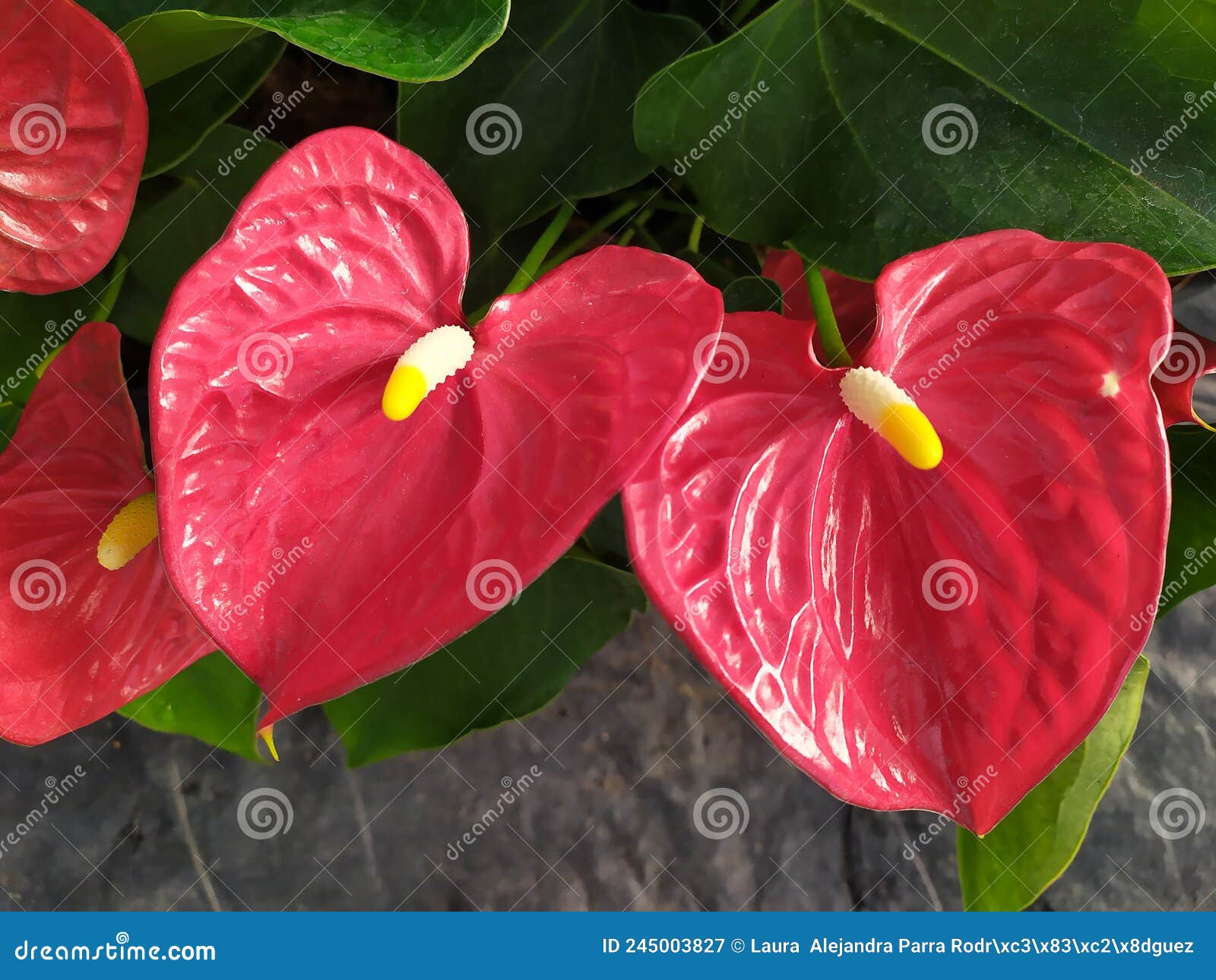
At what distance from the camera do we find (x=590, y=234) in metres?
0.76

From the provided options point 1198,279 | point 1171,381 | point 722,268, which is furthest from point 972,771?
point 1198,279

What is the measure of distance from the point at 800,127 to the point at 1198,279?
57cm

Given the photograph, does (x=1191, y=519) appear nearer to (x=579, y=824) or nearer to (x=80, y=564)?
(x=579, y=824)

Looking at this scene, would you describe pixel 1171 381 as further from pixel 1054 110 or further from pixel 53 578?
pixel 53 578

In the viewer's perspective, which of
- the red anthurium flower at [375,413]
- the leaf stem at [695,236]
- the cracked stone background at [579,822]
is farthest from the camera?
the cracked stone background at [579,822]

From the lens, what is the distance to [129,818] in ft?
3.22

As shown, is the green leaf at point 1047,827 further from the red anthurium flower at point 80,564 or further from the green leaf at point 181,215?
the green leaf at point 181,215

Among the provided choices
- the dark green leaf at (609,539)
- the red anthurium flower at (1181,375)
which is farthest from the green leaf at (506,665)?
the red anthurium flower at (1181,375)

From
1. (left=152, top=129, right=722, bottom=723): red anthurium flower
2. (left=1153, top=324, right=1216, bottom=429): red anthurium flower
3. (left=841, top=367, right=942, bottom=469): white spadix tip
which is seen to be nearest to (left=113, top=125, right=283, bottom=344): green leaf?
(left=152, top=129, right=722, bottom=723): red anthurium flower

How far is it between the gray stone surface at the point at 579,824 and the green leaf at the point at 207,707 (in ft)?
0.67

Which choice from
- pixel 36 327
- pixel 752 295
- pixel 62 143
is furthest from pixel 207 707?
pixel 752 295

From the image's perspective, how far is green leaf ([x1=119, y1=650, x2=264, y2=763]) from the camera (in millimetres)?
767

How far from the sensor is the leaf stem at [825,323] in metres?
0.57

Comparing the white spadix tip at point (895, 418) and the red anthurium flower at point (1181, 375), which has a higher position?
the red anthurium flower at point (1181, 375)
